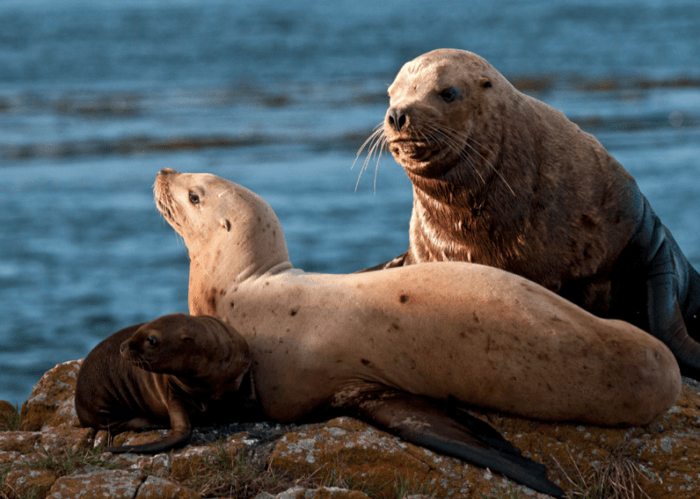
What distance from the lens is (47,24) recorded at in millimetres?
81812

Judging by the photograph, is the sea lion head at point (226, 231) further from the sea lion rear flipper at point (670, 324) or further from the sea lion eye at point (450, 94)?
the sea lion rear flipper at point (670, 324)

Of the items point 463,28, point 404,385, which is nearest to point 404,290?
point 404,385

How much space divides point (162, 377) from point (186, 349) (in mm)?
492

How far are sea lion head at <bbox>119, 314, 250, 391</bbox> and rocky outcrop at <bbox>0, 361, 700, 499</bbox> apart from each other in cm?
40

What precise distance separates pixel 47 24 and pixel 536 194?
8254 cm

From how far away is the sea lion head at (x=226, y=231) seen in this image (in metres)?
6.09

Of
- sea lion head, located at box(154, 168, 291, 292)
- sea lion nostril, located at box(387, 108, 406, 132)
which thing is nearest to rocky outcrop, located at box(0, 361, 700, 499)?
sea lion head, located at box(154, 168, 291, 292)

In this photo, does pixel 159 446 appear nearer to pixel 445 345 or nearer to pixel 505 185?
pixel 445 345

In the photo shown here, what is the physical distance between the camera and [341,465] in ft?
16.8

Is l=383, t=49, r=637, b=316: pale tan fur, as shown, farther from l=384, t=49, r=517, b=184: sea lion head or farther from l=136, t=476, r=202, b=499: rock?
l=136, t=476, r=202, b=499: rock

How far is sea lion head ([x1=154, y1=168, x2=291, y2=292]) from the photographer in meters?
6.09

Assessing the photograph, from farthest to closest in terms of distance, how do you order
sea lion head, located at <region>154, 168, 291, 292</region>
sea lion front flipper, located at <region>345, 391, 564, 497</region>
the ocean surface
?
the ocean surface
sea lion head, located at <region>154, 168, 291, 292</region>
sea lion front flipper, located at <region>345, 391, 564, 497</region>

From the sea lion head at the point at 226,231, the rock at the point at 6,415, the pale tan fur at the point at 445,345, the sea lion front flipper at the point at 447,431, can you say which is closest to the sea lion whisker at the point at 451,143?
the pale tan fur at the point at 445,345

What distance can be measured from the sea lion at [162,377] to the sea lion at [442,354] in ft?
1.00
